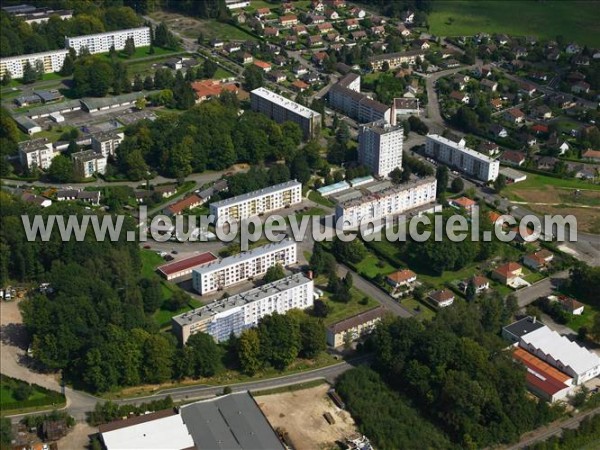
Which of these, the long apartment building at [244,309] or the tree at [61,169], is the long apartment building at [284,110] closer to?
the tree at [61,169]

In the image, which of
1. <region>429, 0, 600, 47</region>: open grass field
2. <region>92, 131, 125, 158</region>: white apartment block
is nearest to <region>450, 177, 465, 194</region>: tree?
<region>92, 131, 125, 158</region>: white apartment block

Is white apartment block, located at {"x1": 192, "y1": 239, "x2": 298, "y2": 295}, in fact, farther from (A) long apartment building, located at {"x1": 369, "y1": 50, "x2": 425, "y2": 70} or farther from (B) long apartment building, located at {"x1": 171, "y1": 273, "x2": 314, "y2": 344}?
(A) long apartment building, located at {"x1": 369, "y1": 50, "x2": 425, "y2": 70}

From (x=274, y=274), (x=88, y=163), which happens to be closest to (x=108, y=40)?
(x=88, y=163)

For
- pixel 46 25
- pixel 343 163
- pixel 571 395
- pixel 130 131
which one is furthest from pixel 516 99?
pixel 46 25

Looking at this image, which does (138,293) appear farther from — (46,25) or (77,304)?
(46,25)

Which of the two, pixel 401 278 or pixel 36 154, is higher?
pixel 36 154

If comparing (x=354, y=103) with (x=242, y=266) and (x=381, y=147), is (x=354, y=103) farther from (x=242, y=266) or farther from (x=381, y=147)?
(x=242, y=266)
